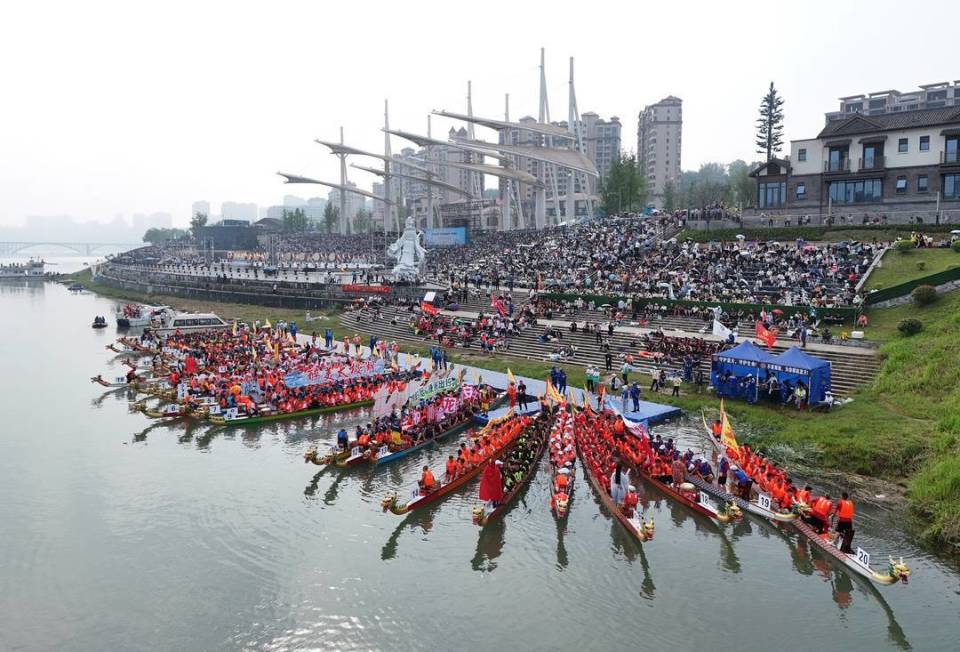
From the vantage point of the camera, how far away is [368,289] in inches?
2012

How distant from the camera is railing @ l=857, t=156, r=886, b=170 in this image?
43719mm

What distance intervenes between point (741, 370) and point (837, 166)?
27966mm

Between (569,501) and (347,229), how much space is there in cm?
10740

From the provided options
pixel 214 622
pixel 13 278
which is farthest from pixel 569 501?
pixel 13 278

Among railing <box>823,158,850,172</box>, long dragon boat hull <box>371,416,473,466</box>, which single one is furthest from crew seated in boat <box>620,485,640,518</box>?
railing <box>823,158,850,172</box>

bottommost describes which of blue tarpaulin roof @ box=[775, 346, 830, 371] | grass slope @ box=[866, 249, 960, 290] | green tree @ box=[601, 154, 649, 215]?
blue tarpaulin roof @ box=[775, 346, 830, 371]

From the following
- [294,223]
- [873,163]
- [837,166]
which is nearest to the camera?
[873,163]

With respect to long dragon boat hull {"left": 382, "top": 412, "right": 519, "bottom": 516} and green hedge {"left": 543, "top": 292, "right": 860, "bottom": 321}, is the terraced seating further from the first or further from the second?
long dragon boat hull {"left": 382, "top": 412, "right": 519, "bottom": 516}

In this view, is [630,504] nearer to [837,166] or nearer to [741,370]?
[741,370]

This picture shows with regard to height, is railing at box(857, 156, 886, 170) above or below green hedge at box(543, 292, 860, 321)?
above

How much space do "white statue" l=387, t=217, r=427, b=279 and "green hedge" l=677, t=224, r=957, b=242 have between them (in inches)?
744

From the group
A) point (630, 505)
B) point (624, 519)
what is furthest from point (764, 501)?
point (624, 519)

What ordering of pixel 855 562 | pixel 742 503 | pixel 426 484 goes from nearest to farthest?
1. pixel 855 562
2. pixel 742 503
3. pixel 426 484

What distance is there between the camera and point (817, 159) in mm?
46500
